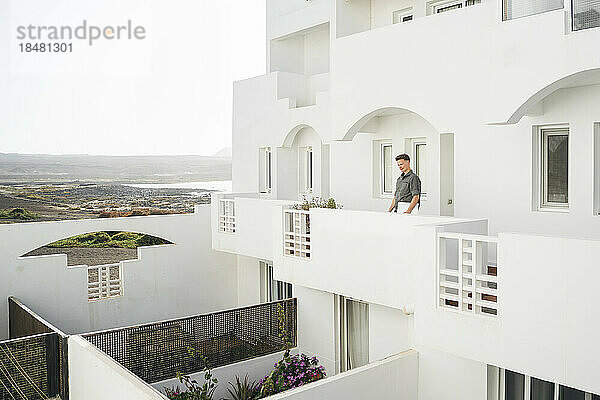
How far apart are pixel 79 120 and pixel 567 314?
33.1 meters

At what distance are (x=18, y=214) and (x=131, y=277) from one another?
18151 mm

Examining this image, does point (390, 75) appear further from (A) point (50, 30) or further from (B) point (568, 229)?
(A) point (50, 30)

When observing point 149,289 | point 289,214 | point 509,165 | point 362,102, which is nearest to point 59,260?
point 149,289

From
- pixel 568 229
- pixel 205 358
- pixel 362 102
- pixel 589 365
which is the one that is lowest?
pixel 205 358

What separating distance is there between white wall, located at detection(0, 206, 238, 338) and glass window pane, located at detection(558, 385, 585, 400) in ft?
35.1

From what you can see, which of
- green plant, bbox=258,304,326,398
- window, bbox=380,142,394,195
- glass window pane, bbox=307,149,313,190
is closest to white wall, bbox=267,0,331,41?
glass window pane, bbox=307,149,313,190

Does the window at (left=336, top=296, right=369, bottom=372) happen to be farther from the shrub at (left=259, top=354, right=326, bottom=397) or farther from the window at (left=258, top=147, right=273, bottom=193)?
the window at (left=258, top=147, right=273, bottom=193)

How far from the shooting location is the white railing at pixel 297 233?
39.3 feet

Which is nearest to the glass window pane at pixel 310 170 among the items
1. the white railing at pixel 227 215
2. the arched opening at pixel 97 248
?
the white railing at pixel 227 215

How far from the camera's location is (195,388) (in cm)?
1127

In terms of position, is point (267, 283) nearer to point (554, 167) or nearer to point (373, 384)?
point (373, 384)

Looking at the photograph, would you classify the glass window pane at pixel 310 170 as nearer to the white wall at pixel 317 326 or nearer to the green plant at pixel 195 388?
the white wall at pixel 317 326

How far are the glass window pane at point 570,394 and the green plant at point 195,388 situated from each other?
19.0ft

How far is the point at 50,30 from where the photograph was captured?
107 feet
